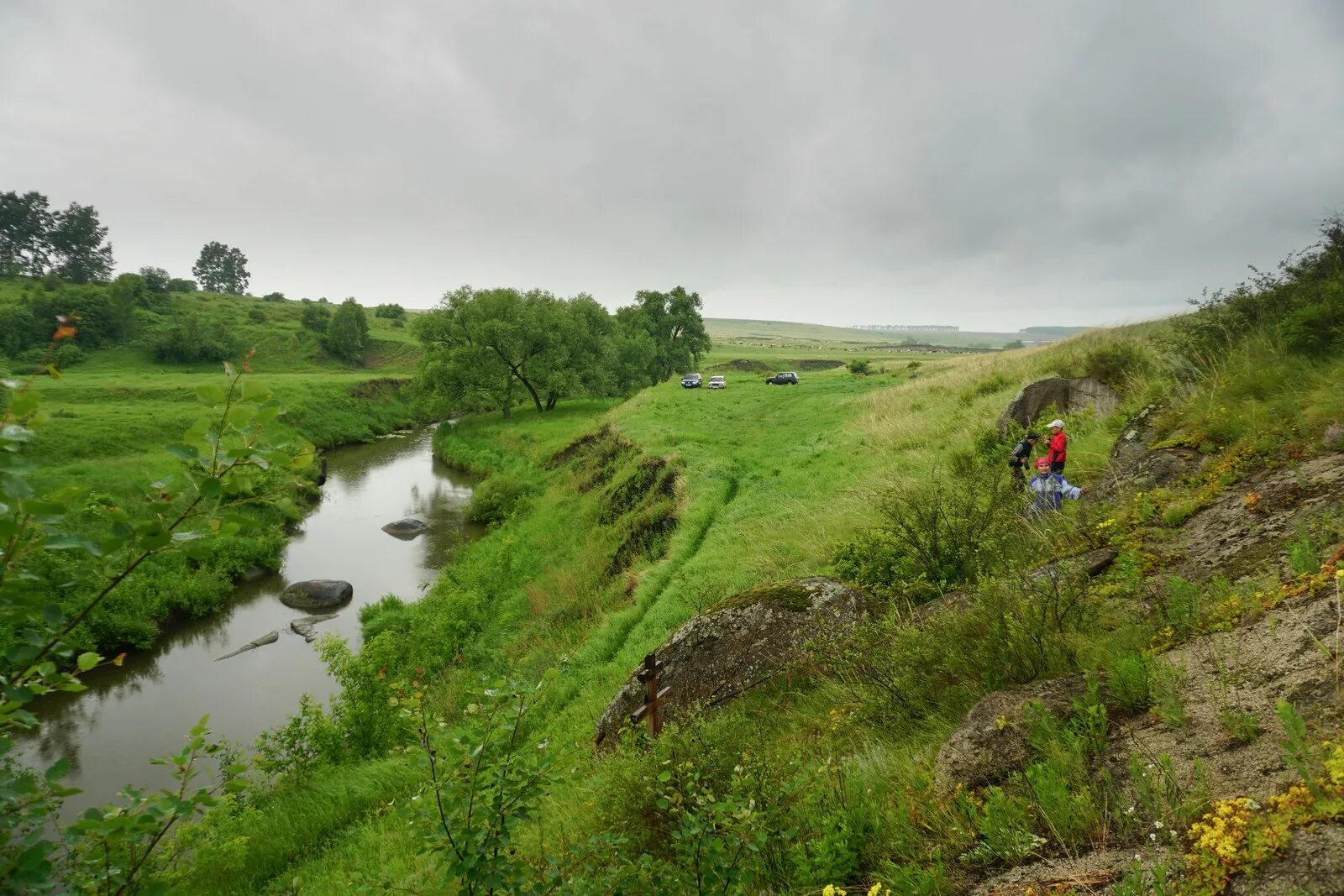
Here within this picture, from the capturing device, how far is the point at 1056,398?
530 inches

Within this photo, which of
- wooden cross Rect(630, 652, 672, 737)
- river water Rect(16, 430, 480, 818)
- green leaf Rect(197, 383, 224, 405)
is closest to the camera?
green leaf Rect(197, 383, 224, 405)

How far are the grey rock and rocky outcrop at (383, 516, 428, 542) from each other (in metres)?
7.76

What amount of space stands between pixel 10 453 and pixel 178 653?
63.4 ft

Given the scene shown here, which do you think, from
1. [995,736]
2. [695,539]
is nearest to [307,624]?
[695,539]

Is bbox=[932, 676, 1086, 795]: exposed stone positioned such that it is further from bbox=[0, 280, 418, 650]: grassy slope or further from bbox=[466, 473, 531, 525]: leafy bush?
bbox=[466, 473, 531, 525]: leafy bush

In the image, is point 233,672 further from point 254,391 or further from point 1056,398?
point 1056,398

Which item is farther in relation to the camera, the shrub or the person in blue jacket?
the shrub

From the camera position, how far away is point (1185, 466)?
22.4ft

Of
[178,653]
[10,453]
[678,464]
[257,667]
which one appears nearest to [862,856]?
[10,453]

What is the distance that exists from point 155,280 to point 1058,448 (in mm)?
115047

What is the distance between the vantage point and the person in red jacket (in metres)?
9.21

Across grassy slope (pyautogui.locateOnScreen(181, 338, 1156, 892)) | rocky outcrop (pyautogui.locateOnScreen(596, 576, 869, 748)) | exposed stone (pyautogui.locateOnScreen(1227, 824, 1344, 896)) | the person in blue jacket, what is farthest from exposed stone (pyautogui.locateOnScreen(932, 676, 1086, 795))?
the person in blue jacket

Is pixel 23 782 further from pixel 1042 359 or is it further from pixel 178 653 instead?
pixel 1042 359

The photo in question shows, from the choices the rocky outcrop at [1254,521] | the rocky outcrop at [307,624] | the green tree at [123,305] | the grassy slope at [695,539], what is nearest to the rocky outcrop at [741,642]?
the grassy slope at [695,539]
